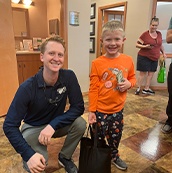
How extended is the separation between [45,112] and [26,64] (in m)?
2.32

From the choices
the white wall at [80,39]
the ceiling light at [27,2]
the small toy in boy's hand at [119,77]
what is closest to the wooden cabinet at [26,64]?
the white wall at [80,39]

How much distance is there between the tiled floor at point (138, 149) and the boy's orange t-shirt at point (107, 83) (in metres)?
0.56

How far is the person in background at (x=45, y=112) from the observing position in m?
0.95

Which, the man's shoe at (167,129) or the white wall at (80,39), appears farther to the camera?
the white wall at (80,39)

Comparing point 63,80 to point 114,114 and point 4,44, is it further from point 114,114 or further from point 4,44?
point 4,44

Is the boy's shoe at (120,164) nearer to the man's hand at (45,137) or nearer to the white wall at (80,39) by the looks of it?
the man's hand at (45,137)

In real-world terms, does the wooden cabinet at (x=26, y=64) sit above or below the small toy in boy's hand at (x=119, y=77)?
below

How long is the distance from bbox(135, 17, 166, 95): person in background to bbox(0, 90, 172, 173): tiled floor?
3.43ft

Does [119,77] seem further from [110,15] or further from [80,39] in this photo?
[110,15]

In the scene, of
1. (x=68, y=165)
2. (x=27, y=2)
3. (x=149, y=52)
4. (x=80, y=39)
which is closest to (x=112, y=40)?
(x=68, y=165)

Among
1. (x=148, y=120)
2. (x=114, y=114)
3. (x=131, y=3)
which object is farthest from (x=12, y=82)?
(x=131, y=3)

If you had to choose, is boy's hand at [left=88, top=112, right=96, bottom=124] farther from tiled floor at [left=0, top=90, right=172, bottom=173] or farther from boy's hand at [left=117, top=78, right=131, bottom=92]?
tiled floor at [left=0, top=90, right=172, bottom=173]

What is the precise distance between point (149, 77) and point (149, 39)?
75 cm

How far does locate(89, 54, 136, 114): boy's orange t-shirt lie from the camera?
1187 millimetres
